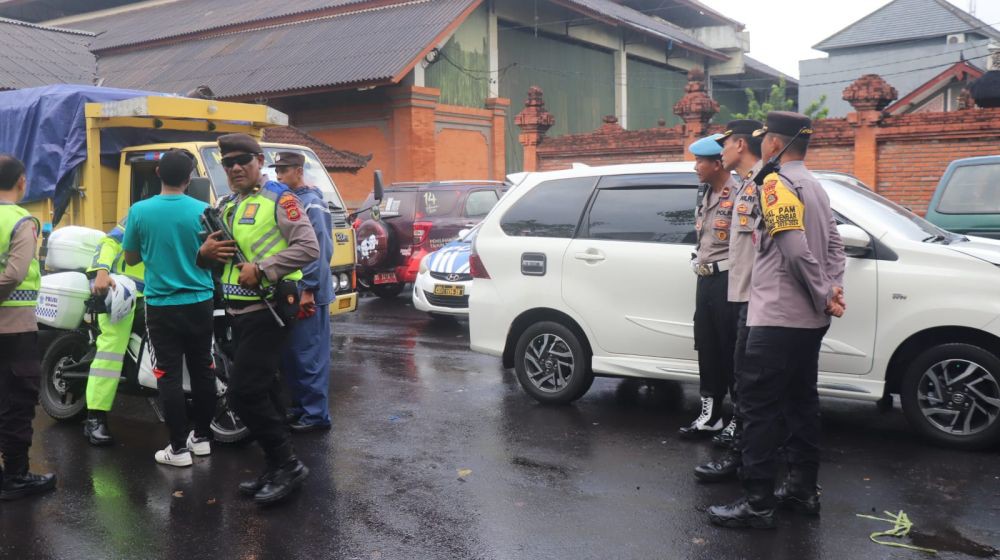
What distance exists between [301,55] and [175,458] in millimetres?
19226

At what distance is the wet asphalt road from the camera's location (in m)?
4.41

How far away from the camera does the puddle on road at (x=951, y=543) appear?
4.17 meters

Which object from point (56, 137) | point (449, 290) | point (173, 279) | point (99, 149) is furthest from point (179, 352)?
point (449, 290)

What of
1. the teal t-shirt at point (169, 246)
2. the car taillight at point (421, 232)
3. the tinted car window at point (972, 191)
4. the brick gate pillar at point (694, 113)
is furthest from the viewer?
the brick gate pillar at point (694, 113)

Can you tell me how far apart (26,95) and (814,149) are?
1379 centimetres

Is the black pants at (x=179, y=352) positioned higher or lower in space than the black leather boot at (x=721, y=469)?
higher

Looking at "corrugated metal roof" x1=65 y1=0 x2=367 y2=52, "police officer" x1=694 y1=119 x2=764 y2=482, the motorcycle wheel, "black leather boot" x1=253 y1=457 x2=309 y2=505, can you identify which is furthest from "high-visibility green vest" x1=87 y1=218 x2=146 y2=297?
"corrugated metal roof" x1=65 y1=0 x2=367 y2=52

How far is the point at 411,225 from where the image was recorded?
45.1 feet

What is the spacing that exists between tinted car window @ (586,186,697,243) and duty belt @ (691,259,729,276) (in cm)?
57

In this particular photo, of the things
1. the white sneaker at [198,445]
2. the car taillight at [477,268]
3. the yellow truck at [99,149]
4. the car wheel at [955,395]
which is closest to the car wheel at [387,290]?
the yellow truck at [99,149]

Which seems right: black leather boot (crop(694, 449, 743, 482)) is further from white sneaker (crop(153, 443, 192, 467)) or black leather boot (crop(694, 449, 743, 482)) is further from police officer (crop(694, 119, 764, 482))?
white sneaker (crop(153, 443, 192, 467))

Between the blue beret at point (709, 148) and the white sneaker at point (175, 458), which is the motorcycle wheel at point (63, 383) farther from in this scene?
the blue beret at point (709, 148)

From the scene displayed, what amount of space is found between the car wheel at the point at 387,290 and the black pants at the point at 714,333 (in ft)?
28.6

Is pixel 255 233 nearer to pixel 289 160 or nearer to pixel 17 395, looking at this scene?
pixel 289 160
